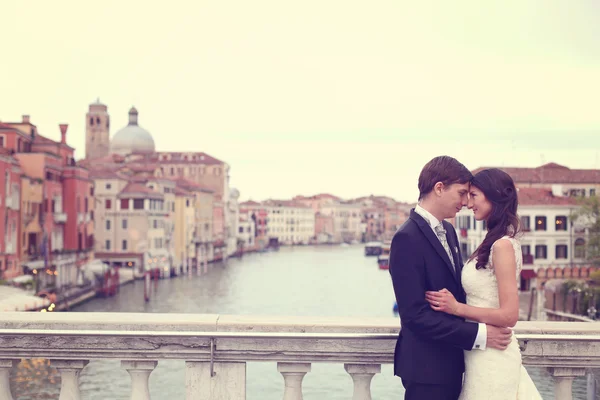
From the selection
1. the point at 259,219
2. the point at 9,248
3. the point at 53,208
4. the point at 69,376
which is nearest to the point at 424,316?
the point at 69,376

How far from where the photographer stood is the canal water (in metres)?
15.9

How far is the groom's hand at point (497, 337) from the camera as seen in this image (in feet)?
8.25

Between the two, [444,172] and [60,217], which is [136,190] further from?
[444,172]

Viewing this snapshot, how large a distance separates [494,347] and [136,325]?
1.34 metres

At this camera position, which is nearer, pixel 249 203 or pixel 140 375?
pixel 140 375

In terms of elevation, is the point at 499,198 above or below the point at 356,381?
above

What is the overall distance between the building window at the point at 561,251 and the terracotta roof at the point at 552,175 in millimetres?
9312

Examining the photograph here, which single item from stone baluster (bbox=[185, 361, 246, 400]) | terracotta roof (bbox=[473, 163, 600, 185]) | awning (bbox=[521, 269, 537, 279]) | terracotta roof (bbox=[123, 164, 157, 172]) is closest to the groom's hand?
stone baluster (bbox=[185, 361, 246, 400])

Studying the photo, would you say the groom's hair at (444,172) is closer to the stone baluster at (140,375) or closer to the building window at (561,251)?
the stone baluster at (140,375)

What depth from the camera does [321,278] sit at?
51688 millimetres

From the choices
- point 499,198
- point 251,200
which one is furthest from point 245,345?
point 251,200

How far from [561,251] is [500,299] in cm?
3429

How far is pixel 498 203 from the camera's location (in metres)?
2.63

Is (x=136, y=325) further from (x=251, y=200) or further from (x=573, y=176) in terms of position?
(x=251, y=200)
